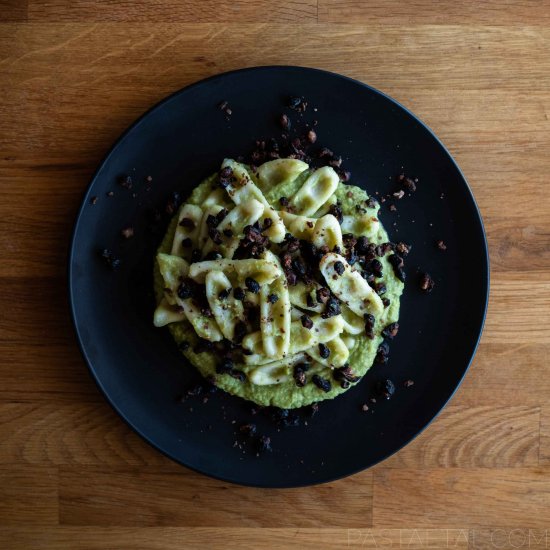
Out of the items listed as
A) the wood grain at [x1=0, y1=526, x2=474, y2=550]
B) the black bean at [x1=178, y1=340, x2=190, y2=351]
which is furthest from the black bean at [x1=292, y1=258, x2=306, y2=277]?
the wood grain at [x1=0, y1=526, x2=474, y2=550]

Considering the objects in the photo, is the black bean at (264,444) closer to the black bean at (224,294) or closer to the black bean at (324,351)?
the black bean at (324,351)

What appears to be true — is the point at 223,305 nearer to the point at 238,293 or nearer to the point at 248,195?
the point at 238,293

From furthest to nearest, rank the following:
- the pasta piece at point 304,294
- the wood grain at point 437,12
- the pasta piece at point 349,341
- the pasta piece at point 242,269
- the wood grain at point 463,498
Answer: the wood grain at point 463,498
the wood grain at point 437,12
the pasta piece at point 349,341
the pasta piece at point 304,294
the pasta piece at point 242,269

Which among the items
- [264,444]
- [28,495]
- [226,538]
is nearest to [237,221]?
[264,444]

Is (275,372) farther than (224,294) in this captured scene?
Yes

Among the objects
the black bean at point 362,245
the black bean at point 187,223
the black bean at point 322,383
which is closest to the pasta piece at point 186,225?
the black bean at point 187,223

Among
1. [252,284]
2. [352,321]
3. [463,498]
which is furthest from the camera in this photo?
[463,498]

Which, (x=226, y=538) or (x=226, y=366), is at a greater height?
(x=226, y=366)

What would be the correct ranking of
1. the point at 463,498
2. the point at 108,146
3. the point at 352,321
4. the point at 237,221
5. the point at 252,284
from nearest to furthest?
the point at 252,284, the point at 237,221, the point at 352,321, the point at 108,146, the point at 463,498
